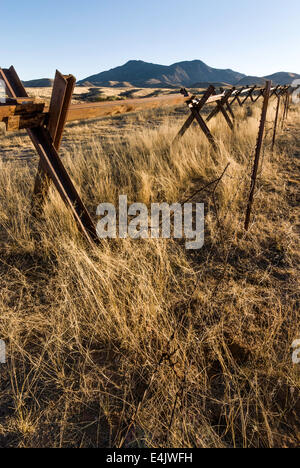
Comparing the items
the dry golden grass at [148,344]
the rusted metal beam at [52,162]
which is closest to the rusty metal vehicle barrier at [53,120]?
the rusted metal beam at [52,162]

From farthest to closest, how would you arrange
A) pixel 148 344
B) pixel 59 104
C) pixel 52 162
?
pixel 52 162
pixel 59 104
pixel 148 344

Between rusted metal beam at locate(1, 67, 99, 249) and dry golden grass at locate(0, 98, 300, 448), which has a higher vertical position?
rusted metal beam at locate(1, 67, 99, 249)

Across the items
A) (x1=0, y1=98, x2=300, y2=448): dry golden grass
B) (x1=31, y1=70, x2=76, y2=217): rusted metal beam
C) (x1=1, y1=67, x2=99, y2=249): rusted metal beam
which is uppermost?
(x1=31, y1=70, x2=76, y2=217): rusted metal beam

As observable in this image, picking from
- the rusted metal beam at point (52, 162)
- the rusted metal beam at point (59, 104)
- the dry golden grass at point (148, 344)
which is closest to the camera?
the dry golden grass at point (148, 344)

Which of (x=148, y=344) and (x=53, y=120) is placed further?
(x=53, y=120)

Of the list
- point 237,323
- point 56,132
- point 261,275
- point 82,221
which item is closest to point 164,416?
point 237,323

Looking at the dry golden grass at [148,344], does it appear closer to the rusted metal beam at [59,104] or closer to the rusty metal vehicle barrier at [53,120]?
the rusty metal vehicle barrier at [53,120]

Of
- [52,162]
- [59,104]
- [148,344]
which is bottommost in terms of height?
[148,344]

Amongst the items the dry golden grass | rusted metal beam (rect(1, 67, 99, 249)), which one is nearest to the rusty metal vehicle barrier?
rusted metal beam (rect(1, 67, 99, 249))

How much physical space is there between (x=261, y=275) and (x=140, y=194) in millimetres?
2097

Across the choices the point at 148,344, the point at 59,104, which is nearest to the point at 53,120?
the point at 59,104

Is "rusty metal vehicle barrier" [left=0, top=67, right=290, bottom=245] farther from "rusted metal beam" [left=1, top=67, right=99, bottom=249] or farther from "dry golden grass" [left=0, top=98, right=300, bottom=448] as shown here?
"dry golden grass" [left=0, top=98, right=300, bottom=448]

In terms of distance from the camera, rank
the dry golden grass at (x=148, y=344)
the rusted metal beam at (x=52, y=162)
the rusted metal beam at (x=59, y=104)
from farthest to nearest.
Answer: the rusted metal beam at (x=52, y=162), the rusted metal beam at (x=59, y=104), the dry golden grass at (x=148, y=344)

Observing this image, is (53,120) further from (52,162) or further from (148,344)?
(148,344)
